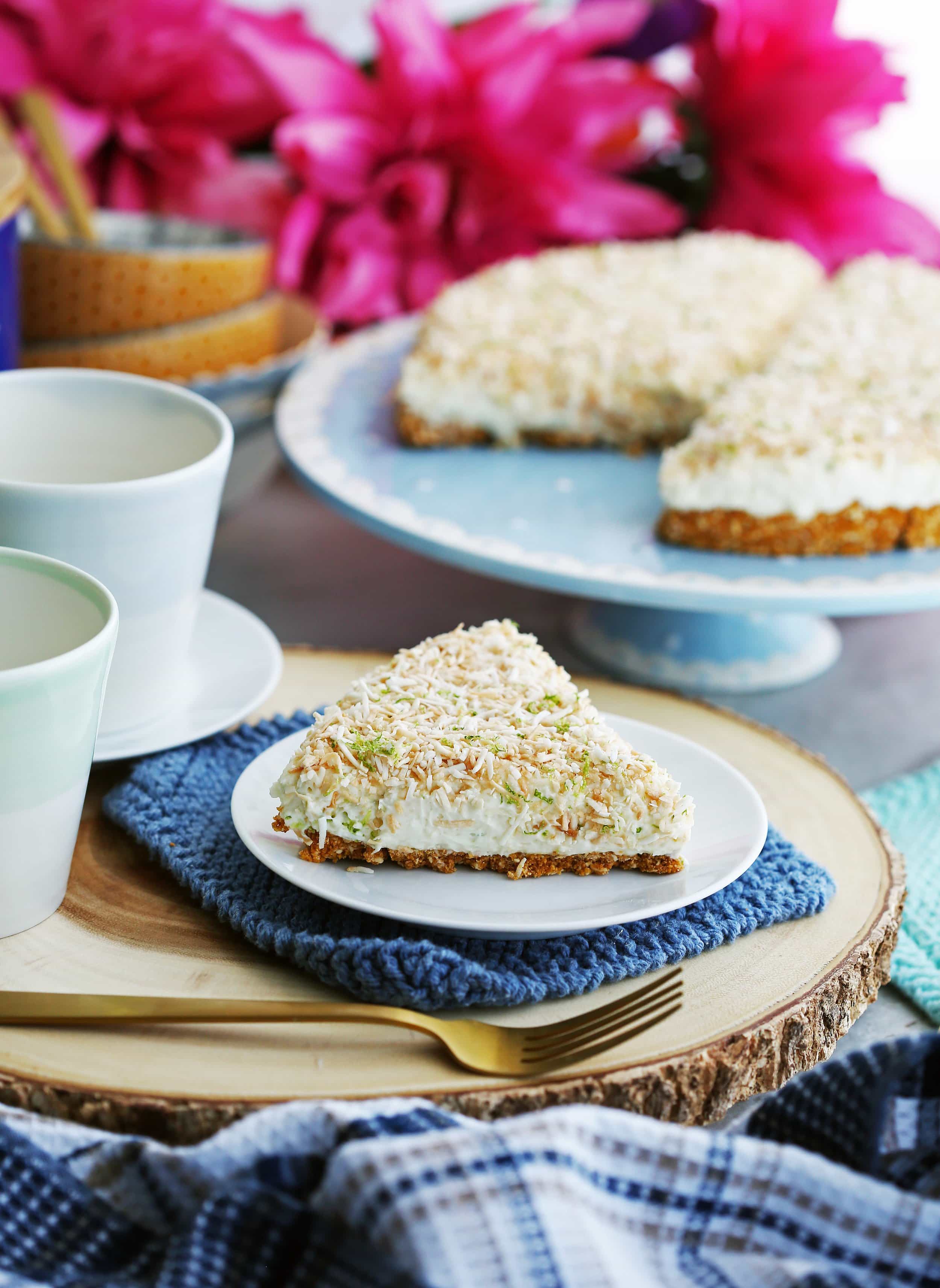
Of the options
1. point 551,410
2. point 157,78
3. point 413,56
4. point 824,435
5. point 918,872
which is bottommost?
point 918,872

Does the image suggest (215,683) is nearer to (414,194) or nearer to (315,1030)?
(315,1030)

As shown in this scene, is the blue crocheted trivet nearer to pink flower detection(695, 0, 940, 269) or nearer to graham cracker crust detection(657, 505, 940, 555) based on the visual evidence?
graham cracker crust detection(657, 505, 940, 555)

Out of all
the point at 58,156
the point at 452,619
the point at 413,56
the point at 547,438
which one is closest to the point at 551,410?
the point at 547,438

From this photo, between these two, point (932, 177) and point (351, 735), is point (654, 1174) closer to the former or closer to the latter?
point (351, 735)

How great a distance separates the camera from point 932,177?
2986mm

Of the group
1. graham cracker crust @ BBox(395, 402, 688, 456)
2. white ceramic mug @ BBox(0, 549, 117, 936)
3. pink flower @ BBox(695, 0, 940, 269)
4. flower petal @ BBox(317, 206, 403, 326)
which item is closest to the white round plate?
white ceramic mug @ BBox(0, 549, 117, 936)

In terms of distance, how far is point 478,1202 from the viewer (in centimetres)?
70

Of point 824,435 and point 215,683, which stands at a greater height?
point 824,435

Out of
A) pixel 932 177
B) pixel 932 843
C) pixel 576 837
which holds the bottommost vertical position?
pixel 932 843

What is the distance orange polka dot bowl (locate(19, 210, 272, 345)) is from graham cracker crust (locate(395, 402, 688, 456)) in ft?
0.87

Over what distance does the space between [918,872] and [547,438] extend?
0.80 m

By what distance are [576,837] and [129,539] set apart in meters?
0.37

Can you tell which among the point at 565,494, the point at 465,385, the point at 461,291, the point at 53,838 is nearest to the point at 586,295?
the point at 461,291

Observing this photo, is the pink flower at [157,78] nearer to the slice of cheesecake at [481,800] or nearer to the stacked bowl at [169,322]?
the stacked bowl at [169,322]
